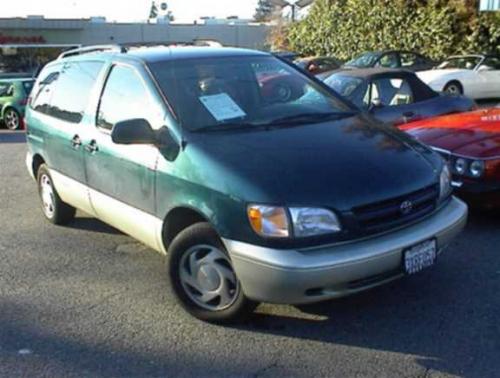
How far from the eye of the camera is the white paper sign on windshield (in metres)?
4.00

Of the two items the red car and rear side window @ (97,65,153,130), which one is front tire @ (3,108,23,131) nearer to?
rear side window @ (97,65,153,130)

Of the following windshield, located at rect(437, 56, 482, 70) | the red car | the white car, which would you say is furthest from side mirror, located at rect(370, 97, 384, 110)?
windshield, located at rect(437, 56, 482, 70)

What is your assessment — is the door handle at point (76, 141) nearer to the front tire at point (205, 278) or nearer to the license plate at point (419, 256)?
the front tire at point (205, 278)

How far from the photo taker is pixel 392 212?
3.38 meters

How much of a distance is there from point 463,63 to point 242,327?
14238mm

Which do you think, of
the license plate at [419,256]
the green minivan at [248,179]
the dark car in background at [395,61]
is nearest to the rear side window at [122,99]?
the green minivan at [248,179]

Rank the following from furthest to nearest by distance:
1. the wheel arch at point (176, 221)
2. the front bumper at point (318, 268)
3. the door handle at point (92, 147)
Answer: the door handle at point (92, 147) → the wheel arch at point (176, 221) → the front bumper at point (318, 268)

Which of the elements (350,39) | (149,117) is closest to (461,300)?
(149,117)

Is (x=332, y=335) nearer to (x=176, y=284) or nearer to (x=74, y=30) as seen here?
(x=176, y=284)

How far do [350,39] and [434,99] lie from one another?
1725cm

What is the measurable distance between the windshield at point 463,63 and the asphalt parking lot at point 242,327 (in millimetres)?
11957

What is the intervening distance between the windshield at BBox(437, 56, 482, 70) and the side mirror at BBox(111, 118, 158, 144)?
13.6 metres

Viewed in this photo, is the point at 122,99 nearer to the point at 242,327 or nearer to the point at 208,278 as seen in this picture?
the point at 208,278

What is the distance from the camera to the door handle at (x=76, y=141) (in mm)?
4785
